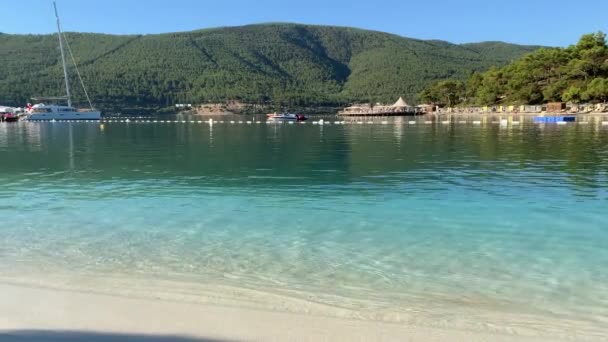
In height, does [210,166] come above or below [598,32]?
below

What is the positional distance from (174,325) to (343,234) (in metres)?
5.63

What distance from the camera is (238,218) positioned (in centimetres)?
1324

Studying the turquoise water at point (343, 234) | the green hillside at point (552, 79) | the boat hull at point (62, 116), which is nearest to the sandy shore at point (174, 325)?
the turquoise water at point (343, 234)

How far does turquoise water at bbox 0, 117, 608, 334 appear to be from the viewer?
791cm

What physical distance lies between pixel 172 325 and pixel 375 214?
7.93 m

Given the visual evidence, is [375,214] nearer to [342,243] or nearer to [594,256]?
[342,243]

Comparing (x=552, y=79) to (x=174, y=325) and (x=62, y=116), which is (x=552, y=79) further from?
(x=174, y=325)

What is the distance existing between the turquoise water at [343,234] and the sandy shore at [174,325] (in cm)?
64

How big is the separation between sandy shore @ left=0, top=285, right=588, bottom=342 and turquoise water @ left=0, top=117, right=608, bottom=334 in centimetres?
64

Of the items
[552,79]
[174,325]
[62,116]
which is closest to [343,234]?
[174,325]

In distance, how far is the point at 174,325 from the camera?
6445 mm

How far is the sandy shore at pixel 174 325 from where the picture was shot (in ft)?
20.1

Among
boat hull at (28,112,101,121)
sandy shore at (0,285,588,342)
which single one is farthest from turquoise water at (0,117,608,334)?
boat hull at (28,112,101,121)

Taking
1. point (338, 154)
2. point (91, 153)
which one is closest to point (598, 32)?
point (338, 154)
